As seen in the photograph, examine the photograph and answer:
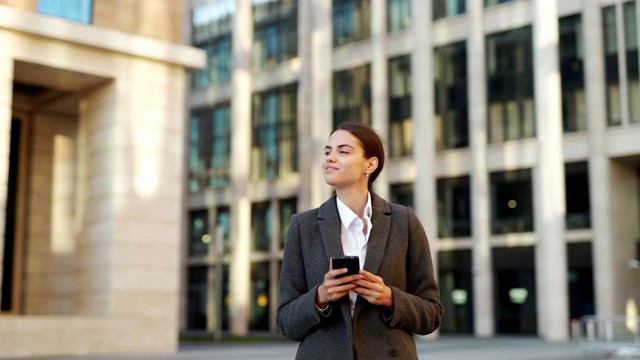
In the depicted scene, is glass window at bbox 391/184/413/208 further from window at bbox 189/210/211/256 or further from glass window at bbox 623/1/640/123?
window at bbox 189/210/211/256

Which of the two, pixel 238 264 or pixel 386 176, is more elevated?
pixel 386 176

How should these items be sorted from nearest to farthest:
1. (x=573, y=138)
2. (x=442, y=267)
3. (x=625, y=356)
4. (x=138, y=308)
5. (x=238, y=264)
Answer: (x=625, y=356) < (x=138, y=308) < (x=573, y=138) < (x=442, y=267) < (x=238, y=264)

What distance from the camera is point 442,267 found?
138 feet

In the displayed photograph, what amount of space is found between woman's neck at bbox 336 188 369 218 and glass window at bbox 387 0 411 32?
135 feet

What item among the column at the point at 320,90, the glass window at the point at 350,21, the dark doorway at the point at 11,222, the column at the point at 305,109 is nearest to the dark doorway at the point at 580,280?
the column at the point at 320,90

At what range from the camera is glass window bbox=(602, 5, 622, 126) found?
123 ft

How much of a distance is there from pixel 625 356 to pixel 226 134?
3472 centimetres

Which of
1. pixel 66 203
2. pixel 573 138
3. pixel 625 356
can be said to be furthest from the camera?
pixel 573 138

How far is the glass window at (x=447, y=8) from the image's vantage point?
4219cm

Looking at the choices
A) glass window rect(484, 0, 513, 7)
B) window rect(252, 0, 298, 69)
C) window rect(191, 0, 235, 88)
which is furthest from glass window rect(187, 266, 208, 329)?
glass window rect(484, 0, 513, 7)

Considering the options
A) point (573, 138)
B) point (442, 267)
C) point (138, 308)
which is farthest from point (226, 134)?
point (138, 308)

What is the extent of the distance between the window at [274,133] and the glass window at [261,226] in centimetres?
189

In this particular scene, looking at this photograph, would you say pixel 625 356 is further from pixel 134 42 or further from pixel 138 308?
pixel 134 42

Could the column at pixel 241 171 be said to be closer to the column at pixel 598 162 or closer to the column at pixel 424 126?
the column at pixel 424 126
